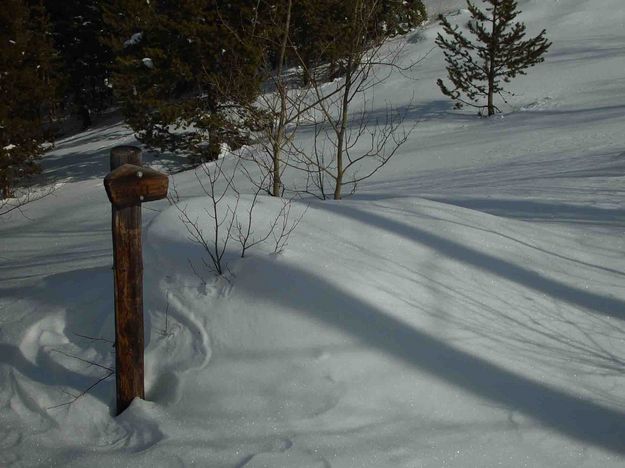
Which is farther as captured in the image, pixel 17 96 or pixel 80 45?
pixel 80 45

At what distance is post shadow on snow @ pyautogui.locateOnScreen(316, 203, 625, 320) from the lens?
4.30m

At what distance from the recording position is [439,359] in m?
3.51

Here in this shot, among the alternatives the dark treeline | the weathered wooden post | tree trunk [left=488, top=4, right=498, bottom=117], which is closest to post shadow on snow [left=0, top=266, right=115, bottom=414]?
the weathered wooden post

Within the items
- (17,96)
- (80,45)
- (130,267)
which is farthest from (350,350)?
(80,45)

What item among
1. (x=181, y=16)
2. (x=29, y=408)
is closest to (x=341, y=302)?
(x=29, y=408)

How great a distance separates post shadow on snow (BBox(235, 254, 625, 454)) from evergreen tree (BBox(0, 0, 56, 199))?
13297 mm

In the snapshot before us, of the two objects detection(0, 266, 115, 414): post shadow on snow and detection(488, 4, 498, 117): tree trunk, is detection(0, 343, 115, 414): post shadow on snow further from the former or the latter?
detection(488, 4, 498, 117): tree trunk

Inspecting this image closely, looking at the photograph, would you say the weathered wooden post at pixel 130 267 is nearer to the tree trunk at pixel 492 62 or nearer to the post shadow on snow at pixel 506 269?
the post shadow on snow at pixel 506 269

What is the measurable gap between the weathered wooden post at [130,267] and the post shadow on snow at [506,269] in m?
1.85

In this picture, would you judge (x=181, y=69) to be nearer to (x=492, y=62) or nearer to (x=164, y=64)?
(x=164, y=64)

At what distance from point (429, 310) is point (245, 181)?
890cm

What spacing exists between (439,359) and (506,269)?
4.20 ft

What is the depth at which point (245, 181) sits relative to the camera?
1234cm

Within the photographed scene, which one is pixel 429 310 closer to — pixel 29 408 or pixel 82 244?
pixel 29 408
